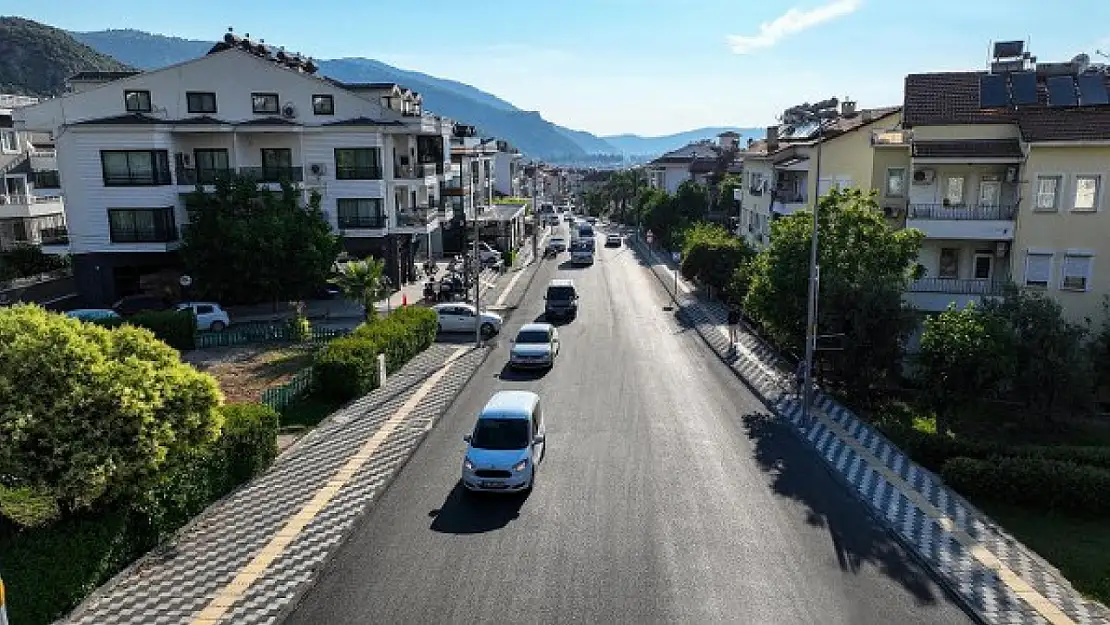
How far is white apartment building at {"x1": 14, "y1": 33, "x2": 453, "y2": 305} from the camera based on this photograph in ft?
139

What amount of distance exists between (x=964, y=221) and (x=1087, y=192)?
164 inches

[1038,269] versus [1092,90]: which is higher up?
[1092,90]

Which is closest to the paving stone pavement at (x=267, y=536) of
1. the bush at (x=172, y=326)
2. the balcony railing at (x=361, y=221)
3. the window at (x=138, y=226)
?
the bush at (x=172, y=326)

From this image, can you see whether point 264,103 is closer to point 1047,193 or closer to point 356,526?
point 356,526

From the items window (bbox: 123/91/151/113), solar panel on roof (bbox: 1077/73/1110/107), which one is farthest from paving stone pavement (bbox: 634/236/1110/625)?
window (bbox: 123/91/151/113)

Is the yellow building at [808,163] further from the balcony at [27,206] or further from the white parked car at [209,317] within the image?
the balcony at [27,206]

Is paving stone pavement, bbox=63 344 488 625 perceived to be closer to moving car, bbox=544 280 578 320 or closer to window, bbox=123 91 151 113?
moving car, bbox=544 280 578 320

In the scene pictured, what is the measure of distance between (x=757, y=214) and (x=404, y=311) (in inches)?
1126

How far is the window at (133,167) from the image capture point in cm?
4238

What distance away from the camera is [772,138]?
5409 centimetres

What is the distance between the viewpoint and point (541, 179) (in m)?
180

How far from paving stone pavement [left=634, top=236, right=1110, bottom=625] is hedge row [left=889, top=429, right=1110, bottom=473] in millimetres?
414

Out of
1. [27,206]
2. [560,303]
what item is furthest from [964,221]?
[27,206]

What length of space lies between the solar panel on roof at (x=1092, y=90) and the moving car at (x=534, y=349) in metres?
23.1
